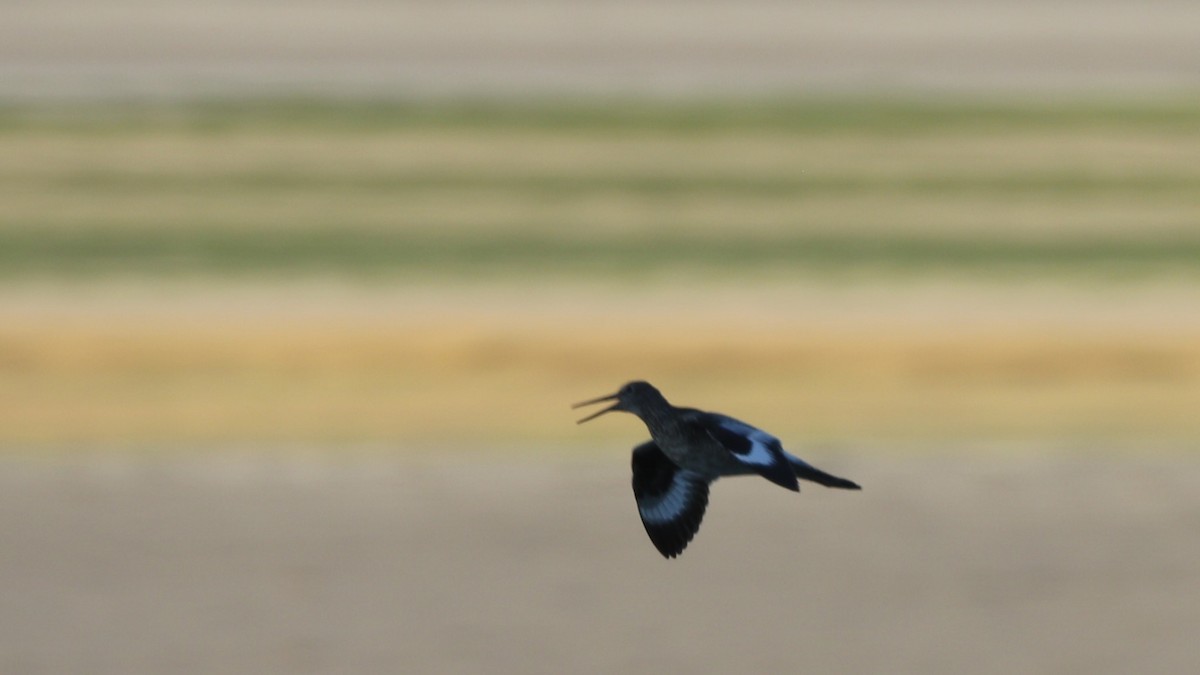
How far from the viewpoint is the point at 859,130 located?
18812 mm

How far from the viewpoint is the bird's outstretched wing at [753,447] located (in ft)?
11.4

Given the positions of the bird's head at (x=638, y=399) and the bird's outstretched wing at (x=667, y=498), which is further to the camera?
the bird's outstretched wing at (x=667, y=498)

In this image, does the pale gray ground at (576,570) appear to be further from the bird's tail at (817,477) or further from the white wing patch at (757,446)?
the bird's tail at (817,477)

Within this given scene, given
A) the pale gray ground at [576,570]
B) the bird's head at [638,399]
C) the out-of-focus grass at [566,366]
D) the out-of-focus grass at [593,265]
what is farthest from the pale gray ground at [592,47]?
the bird's head at [638,399]

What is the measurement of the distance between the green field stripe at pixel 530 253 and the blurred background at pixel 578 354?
0.17 ft

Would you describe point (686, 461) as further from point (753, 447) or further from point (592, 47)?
point (592, 47)

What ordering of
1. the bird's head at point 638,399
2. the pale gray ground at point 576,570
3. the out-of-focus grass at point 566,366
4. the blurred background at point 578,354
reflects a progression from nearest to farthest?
1. the bird's head at point 638,399
2. the pale gray ground at point 576,570
3. the blurred background at point 578,354
4. the out-of-focus grass at point 566,366

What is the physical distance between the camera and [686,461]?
3801 mm

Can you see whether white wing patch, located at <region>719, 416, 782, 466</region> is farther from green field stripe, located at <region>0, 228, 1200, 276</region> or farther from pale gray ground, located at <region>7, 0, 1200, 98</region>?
pale gray ground, located at <region>7, 0, 1200, 98</region>

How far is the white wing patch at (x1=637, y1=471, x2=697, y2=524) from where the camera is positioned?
4035mm

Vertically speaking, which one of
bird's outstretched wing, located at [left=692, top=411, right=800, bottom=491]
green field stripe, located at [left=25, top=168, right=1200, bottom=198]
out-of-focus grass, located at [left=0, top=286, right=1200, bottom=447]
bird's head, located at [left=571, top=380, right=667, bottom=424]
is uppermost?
green field stripe, located at [left=25, top=168, right=1200, bottom=198]

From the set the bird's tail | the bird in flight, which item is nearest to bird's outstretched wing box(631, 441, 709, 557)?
the bird in flight

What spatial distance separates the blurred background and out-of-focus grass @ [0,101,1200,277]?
53 mm

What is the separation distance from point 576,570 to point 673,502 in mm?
4744
